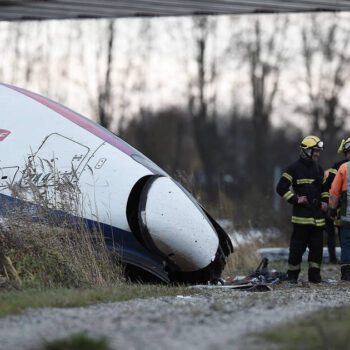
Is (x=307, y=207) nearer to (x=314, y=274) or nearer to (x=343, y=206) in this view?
(x=343, y=206)

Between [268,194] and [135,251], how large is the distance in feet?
27.8

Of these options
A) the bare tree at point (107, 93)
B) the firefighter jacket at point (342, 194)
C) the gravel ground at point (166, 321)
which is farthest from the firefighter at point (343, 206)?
the bare tree at point (107, 93)

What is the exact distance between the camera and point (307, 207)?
9594 millimetres

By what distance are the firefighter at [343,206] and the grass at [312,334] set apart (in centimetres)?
479

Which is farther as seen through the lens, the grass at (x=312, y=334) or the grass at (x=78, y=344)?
the grass at (x=312, y=334)

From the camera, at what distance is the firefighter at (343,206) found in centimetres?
970

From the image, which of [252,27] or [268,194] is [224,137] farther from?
[268,194]

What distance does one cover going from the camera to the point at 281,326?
4.70m

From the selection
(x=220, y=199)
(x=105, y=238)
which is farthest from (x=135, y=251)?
(x=220, y=199)

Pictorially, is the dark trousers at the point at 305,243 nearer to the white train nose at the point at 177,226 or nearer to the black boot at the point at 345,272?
the black boot at the point at 345,272

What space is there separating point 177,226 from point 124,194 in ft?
2.45

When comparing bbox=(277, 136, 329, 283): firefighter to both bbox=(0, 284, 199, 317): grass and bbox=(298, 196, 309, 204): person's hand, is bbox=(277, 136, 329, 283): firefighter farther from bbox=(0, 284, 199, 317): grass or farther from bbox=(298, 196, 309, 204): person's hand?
bbox=(0, 284, 199, 317): grass

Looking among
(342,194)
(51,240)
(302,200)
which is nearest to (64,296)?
(51,240)

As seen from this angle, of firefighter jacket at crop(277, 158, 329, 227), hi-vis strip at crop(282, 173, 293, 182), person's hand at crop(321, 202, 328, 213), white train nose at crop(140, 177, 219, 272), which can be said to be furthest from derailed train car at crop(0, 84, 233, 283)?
person's hand at crop(321, 202, 328, 213)
